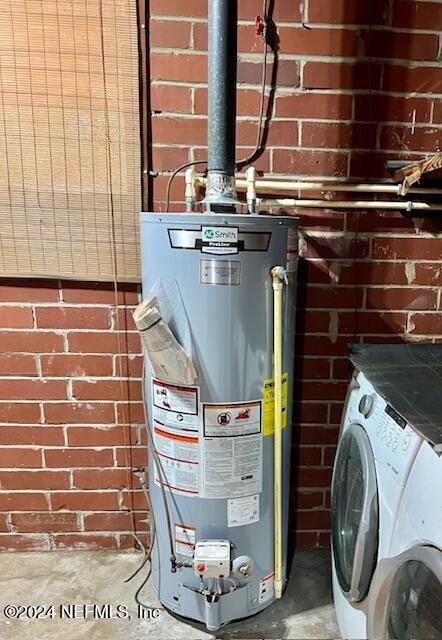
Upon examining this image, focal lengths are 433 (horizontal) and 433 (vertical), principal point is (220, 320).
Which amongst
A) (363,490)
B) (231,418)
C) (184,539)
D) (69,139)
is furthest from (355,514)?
(69,139)

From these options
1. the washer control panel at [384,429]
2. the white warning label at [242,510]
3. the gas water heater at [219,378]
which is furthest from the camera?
the white warning label at [242,510]

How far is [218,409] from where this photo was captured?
1.13 meters

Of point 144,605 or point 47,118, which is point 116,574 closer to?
point 144,605

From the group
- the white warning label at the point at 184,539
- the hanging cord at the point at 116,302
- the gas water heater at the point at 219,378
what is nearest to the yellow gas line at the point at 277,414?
the gas water heater at the point at 219,378

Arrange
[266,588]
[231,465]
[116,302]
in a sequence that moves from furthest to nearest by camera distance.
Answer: [116,302]
[266,588]
[231,465]

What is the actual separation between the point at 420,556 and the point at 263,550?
2.08 feet

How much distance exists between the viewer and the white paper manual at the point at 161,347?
1.04 meters

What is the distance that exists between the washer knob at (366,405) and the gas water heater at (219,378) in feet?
0.69

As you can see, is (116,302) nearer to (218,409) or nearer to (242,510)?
(218,409)

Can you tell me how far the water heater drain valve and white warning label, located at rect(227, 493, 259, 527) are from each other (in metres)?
0.07

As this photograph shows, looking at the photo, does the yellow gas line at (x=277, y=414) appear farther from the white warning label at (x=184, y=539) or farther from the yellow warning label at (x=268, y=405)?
the white warning label at (x=184, y=539)

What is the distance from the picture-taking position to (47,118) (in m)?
1.30

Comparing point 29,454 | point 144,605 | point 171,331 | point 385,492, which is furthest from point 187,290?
point 144,605

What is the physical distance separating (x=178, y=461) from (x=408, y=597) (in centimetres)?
61
